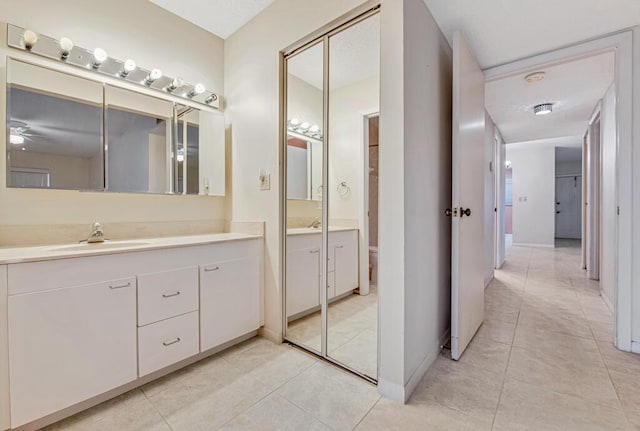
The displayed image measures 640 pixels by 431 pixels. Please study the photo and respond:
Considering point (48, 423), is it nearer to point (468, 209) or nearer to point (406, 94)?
point (406, 94)

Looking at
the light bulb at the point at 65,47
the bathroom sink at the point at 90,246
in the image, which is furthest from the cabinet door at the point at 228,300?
the light bulb at the point at 65,47

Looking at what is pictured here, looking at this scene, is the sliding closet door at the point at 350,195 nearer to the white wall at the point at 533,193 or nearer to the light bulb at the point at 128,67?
the light bulb at the point at 128,67

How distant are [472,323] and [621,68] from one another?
2.12 m

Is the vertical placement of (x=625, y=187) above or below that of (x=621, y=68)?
below

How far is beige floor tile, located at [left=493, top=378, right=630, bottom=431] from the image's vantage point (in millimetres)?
1253

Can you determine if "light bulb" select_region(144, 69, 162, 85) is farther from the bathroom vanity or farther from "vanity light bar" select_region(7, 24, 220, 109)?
the bathroom vanity

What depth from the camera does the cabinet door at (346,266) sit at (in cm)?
202

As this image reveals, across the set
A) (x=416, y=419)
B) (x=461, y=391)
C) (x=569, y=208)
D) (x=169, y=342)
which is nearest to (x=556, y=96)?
(x=461, y=391)

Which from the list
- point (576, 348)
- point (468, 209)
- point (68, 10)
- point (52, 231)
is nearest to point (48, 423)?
point (52, 231)

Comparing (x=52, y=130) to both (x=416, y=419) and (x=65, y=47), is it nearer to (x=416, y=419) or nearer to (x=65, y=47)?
(x=65, y=47)

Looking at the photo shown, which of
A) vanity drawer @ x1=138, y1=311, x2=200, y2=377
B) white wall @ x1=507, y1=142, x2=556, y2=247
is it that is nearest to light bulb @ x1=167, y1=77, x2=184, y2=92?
vanity drawer @ x1=138, y1=311, x2=200, y2=377

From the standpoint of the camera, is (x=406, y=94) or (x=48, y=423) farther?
(x=406, y=94)

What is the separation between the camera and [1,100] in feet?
4.94

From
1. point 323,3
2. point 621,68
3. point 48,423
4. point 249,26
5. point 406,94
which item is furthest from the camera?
point 249,26
